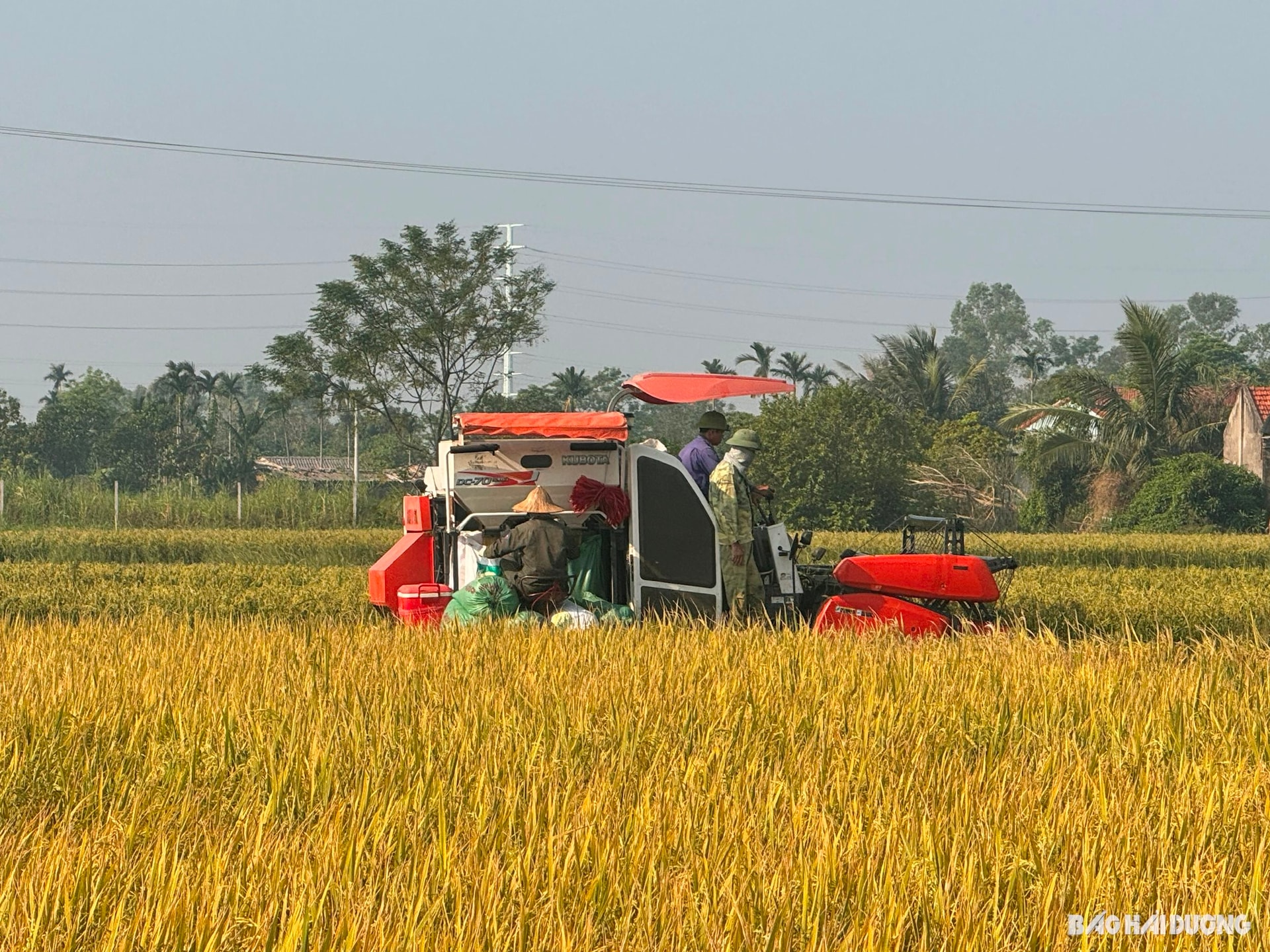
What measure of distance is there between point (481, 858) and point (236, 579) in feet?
55.8

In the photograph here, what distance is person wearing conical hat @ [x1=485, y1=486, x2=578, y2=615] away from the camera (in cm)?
898

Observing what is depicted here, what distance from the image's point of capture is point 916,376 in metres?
58.0

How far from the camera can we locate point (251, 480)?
6744cm

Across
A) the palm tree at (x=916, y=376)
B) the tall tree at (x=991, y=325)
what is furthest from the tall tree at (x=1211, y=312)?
the palm tree at (x=916, y=376)

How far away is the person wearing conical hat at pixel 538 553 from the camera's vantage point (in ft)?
29.5

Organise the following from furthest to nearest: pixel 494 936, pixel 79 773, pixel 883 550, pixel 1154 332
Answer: pixel 1154 332 → pixel 883 550 → pixel 79 773 → pixel 494 936

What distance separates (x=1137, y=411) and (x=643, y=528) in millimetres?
35868

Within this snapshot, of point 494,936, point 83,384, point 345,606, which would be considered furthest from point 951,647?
point 83,384

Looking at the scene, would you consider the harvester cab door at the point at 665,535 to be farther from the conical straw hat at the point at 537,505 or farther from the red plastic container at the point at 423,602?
the red plastic container at the point at 423,602

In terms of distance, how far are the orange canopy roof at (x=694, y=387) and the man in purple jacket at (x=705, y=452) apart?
1.01 ft

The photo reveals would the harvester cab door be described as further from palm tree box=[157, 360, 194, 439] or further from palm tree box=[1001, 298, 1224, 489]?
palm tree box=[157, 360, 194, 439]

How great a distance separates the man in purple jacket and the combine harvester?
1.23ft

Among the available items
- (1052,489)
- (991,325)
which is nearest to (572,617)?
(1052,489)

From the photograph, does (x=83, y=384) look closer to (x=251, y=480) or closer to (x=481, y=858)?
(x=251, y=480)
